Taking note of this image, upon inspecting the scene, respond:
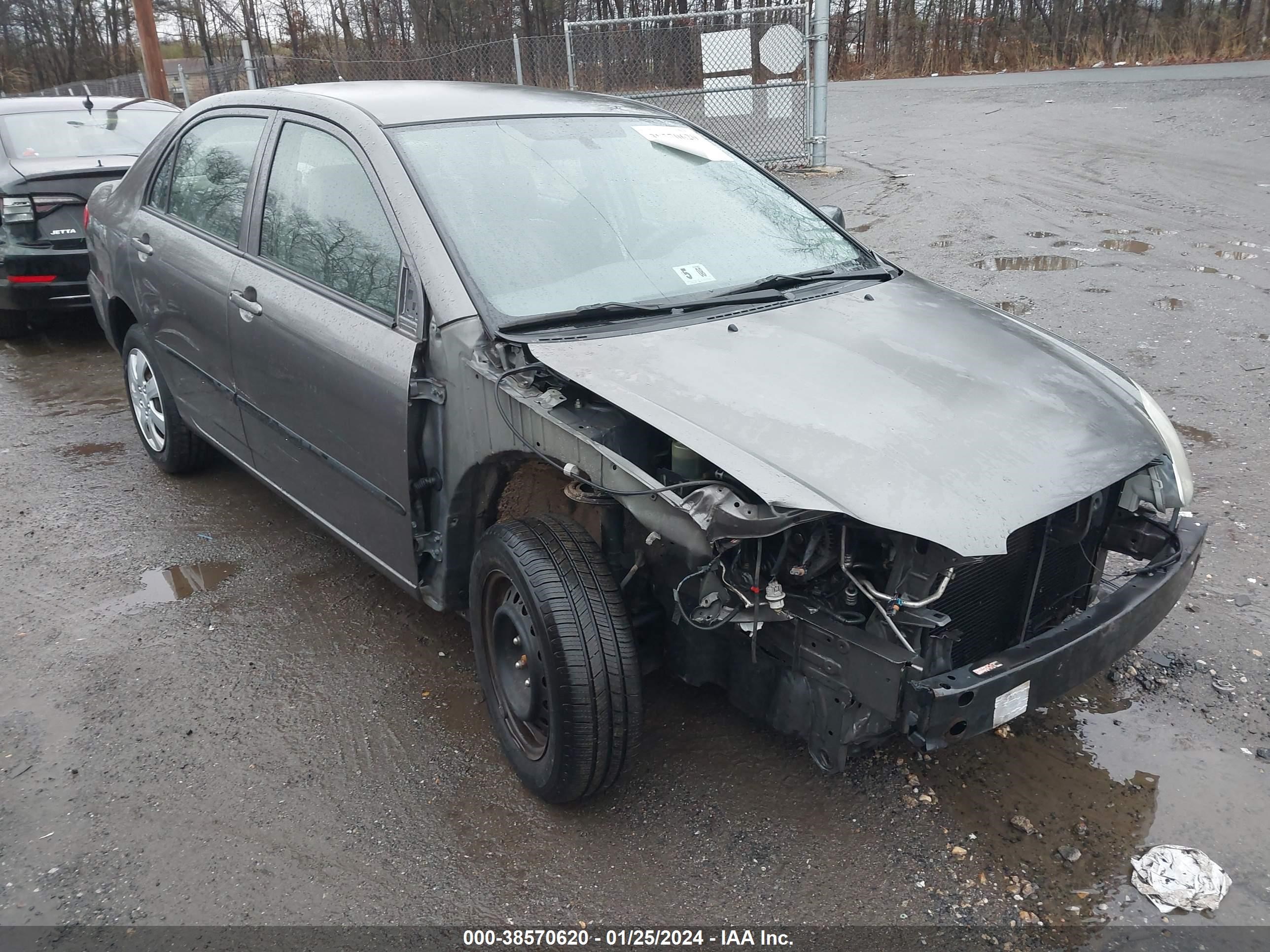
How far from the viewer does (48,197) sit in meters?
6.86

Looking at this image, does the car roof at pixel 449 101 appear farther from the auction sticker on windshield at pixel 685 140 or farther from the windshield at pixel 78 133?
the windshield at pixel 78 133

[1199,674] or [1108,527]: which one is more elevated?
[1108,527]

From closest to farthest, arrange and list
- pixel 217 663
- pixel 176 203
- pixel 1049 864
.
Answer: pixel 1049 864 → pixel 217 663 → pixel 176 203

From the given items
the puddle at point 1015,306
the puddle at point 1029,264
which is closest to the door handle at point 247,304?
the puddle at point 1015,306

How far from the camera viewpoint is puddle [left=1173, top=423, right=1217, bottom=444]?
4.85m

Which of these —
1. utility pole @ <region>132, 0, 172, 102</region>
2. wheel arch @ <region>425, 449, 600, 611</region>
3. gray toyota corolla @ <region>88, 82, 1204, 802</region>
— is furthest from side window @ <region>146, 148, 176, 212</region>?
utility pole @ <region>132, 0, 172, 102</region>

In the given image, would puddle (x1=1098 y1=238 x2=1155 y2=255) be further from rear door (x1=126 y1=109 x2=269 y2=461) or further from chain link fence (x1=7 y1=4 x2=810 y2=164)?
rear door (x1=126 y1=109 x2=269 y2=461)

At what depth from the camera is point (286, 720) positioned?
3264mm

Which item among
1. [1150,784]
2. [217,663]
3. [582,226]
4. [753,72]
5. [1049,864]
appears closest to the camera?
[1049,864]

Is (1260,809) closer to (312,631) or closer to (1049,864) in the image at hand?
(1049,864)

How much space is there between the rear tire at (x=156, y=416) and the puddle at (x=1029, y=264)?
5.83 m

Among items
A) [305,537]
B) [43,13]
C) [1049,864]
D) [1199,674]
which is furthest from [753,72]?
[43,13]

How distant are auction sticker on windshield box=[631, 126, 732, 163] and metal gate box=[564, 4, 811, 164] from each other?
8003 millimetres

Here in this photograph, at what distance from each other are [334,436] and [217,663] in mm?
993
